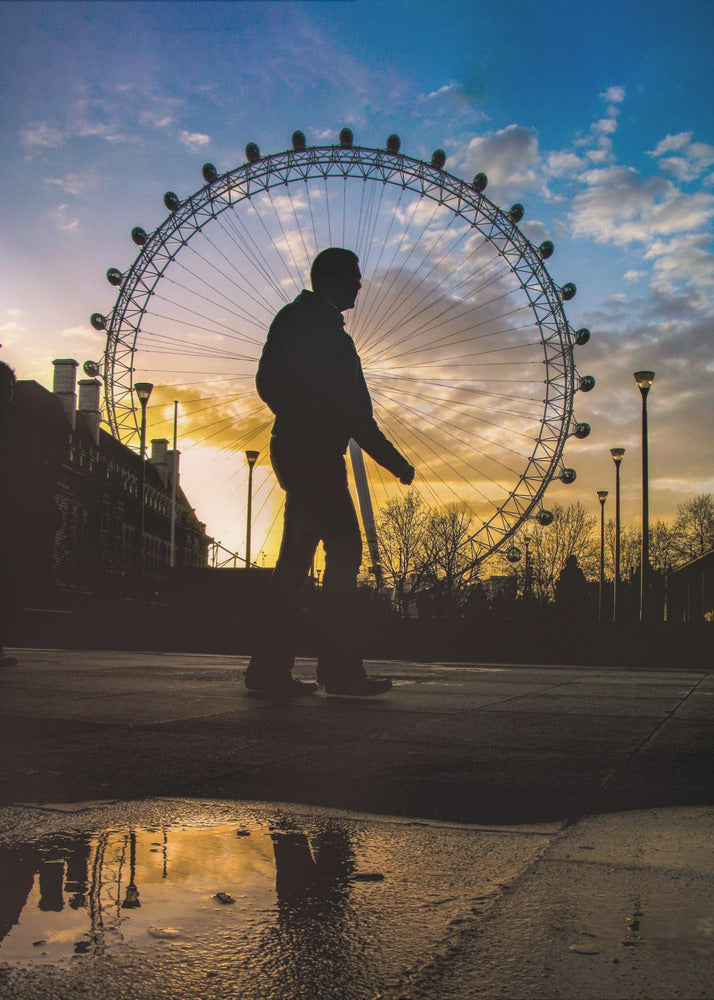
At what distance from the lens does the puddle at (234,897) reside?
1.27m

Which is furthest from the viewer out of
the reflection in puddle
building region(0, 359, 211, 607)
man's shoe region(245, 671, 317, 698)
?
building region(0, 359, 211, 607)

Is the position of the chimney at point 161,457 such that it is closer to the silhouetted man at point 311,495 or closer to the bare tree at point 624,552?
the bare tree at point 624,552

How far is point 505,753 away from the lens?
3.13 metres

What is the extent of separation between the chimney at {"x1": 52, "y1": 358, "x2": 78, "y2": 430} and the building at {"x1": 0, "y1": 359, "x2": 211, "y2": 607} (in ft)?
0.19

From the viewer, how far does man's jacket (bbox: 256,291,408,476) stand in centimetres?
531

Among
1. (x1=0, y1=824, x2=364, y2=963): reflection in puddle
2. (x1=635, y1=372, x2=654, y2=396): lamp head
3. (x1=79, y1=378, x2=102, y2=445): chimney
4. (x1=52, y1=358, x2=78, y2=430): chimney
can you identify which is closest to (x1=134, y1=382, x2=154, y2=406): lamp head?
(x1=635, y1=372, x2=654, y2=396): lamp head

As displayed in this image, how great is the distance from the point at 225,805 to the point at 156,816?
190mm

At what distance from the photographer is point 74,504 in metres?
55.5

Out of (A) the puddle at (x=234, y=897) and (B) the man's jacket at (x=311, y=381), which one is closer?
(A) the puddle at (x=234, y=897)

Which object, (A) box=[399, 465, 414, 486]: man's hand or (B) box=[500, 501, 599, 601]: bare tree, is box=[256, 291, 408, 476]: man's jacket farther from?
(B) box=[500, 501, 599, 601]: bare tree

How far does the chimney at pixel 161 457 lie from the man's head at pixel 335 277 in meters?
77.4

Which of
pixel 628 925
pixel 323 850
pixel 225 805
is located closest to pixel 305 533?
pixel 225 805

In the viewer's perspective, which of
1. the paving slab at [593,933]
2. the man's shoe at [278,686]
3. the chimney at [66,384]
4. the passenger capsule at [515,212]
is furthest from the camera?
the chimney at [66,384]

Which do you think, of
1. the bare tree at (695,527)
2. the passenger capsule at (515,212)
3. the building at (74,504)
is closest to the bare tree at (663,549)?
the bare tree at (695,527)
